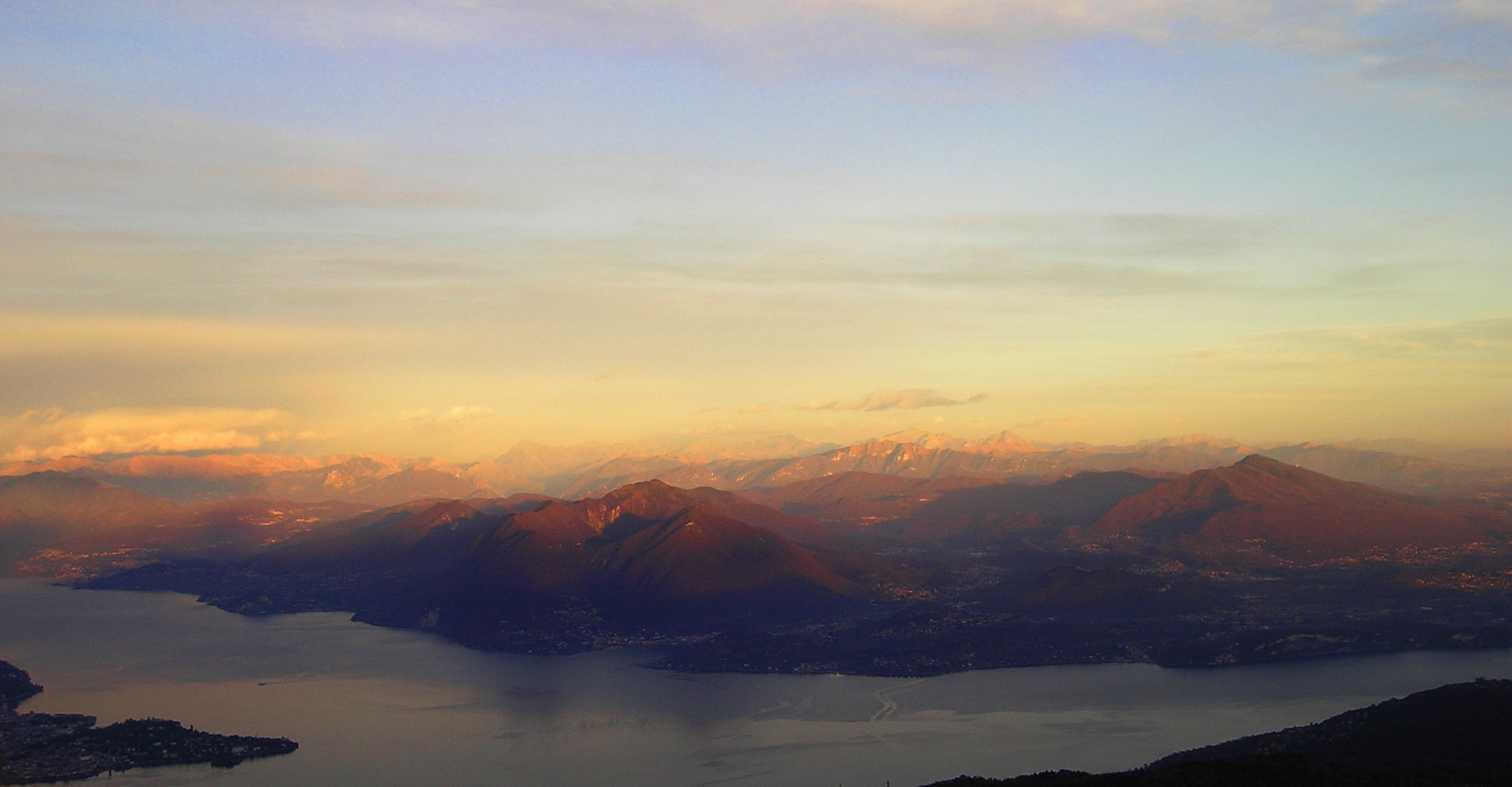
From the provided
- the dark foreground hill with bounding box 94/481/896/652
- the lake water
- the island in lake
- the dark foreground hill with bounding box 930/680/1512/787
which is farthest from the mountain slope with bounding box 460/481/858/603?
the dark foreground hill with bounding box 930/680/1512/787

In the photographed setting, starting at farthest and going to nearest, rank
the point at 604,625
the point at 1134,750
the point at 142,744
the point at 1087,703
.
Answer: the point at 604,625 < the point at 1087,703 < the point at 142,744 < the point at 1134,750

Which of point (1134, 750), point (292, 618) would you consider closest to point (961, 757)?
point (1134, 750)

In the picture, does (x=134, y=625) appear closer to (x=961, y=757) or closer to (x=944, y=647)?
(x=944, y=647)

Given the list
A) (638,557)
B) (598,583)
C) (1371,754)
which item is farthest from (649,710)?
(638,557)

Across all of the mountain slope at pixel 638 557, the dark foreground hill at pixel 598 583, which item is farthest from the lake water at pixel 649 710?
the mountain slope at pixel 638 557

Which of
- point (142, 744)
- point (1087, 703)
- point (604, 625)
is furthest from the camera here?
point (604, 625)

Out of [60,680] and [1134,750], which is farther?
[60,680]
